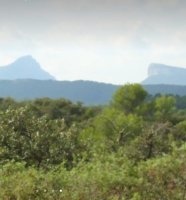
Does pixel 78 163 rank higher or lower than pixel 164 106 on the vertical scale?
higher

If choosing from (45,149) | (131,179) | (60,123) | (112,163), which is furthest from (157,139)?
(131,179)

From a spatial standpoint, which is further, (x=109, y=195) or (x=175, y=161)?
(x=175, y=161)

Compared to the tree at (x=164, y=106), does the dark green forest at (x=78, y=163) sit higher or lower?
higher

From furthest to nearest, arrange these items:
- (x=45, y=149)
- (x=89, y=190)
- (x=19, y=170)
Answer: (x=45, y=149) < (x=19, y=170) < (x=89, y=190)

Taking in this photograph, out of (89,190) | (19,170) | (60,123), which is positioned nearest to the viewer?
(89,190)

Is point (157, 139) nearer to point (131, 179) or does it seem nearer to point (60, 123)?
point (60, 123)

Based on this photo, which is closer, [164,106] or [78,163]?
[78,163]

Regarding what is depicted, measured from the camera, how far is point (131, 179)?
292 inches

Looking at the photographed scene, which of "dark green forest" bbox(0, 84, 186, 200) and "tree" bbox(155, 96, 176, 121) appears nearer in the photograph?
"dark green forest" bbox(0, 84, 186, 200)

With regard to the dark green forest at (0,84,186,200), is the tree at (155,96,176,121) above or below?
below

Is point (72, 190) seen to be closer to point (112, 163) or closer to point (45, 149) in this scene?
point (112, 163)

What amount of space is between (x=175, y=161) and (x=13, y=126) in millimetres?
8831

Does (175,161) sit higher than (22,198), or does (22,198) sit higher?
(175,161)

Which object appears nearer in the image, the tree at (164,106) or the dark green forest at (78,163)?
the dark green forest at (78,163)
